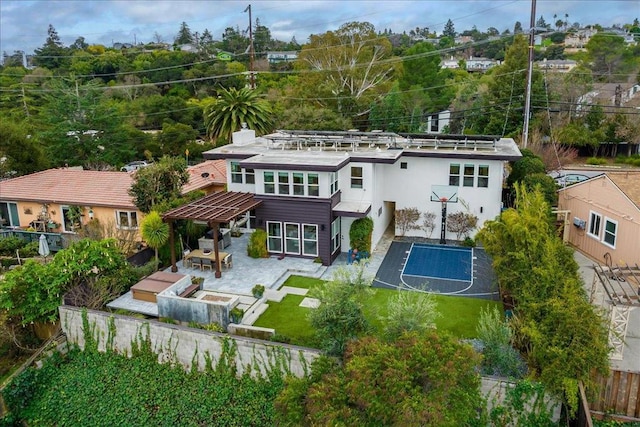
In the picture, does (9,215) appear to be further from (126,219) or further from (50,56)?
(50,56)

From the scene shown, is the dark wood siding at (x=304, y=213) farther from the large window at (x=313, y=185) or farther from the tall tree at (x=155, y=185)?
the tall tree at (x=155, y=185)

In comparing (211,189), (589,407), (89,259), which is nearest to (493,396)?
(589,407)

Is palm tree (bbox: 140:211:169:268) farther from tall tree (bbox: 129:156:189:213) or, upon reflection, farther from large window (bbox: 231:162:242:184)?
large window (bbox: 231:162:242:184)

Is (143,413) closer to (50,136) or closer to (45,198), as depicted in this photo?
(45,198)

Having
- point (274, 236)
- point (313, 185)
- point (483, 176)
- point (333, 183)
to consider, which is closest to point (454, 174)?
point (483, 176)

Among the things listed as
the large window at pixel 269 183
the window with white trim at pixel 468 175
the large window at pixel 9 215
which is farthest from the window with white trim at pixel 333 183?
the large window at pixel 9 215

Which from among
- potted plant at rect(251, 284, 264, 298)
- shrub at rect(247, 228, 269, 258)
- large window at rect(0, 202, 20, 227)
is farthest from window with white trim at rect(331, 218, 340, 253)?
large window at rect(0, 202, 20, 227)
